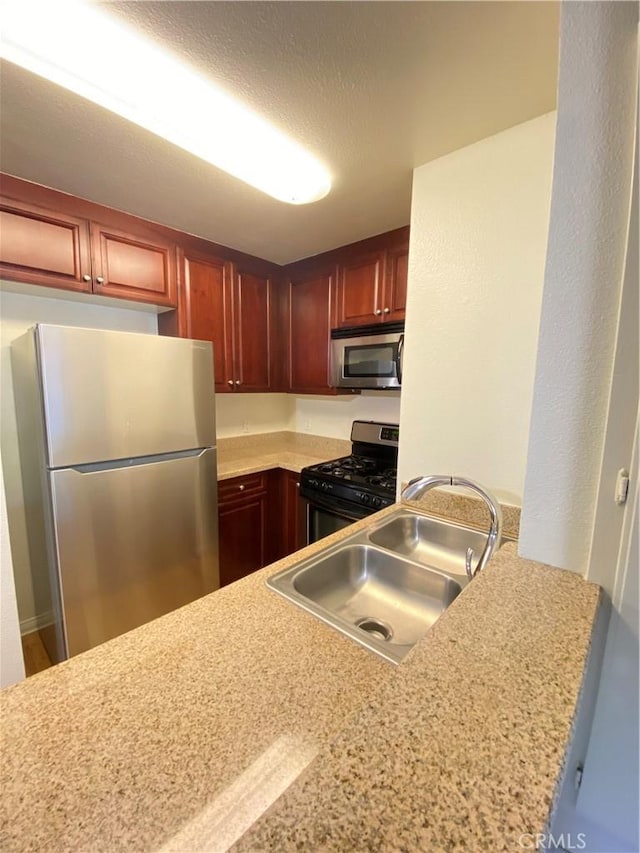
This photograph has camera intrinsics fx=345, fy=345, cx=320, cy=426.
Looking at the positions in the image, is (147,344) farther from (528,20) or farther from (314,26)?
(528,20)

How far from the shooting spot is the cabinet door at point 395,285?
202 cm

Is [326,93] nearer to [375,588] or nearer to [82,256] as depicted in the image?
[82,256]

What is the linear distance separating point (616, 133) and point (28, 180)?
2164 millimetres

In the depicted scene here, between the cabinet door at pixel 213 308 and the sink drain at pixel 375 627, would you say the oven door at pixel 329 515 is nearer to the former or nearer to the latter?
the sink drain at pixel 375 627

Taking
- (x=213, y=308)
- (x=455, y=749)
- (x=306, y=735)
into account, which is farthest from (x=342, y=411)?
(x=455, y=749)

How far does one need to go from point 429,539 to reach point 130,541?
141 cm

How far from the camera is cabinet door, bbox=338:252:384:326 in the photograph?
212 centimetres

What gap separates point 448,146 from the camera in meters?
1.36

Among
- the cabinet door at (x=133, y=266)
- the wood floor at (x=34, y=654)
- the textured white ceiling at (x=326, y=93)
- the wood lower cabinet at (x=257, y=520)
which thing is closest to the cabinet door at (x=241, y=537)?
the wood lower cabinet at (x=257, y=520)

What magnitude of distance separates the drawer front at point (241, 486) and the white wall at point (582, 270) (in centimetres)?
184

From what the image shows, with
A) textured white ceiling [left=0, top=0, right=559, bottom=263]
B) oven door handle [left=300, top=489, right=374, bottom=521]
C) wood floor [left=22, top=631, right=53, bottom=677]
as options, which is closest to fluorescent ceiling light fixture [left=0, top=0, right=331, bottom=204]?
textured white ceiling [left=0, top=0, right=559, bottom=263]

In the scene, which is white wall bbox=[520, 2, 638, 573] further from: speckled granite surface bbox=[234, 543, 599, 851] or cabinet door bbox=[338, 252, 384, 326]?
cabinet door bbox=[338, 252, 384, 326]

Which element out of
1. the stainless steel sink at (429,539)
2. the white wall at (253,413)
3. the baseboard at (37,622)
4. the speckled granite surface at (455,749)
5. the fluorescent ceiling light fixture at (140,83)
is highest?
the fluorescent ceiling light fixture at (140,83)

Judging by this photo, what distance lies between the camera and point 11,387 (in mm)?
1869
